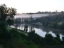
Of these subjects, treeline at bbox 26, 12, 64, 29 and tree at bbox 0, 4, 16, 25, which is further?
treeline at bbox 26, 12, 64, 29

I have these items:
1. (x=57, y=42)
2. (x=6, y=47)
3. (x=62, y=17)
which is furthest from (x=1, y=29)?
(x=62, y=17)

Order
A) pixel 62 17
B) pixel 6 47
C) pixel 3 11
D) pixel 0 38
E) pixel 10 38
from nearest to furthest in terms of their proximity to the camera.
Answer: pixel 6 47 < pixel 0 38 < pixel 10 38 < pixel 3 11 < pixel 62 17

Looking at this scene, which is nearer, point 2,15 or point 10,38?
point 10,38

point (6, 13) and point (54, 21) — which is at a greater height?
point (6, 13)

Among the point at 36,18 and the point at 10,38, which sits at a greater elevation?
Answer: the point at 10,38

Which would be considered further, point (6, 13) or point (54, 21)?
point (54, 21)

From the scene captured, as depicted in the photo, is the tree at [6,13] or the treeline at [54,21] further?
the treeline at [54,21]

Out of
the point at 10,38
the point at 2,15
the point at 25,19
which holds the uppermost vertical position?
the point at 2,15

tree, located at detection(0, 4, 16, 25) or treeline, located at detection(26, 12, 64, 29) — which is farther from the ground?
tree, located at detection(0, 4, 16, 25)

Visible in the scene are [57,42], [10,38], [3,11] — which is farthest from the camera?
[57,42]

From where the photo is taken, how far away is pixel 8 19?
7.25 metres

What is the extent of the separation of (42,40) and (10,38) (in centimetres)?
275

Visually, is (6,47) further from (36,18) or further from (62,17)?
(36,18)

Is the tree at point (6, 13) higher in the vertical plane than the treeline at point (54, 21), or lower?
higher
